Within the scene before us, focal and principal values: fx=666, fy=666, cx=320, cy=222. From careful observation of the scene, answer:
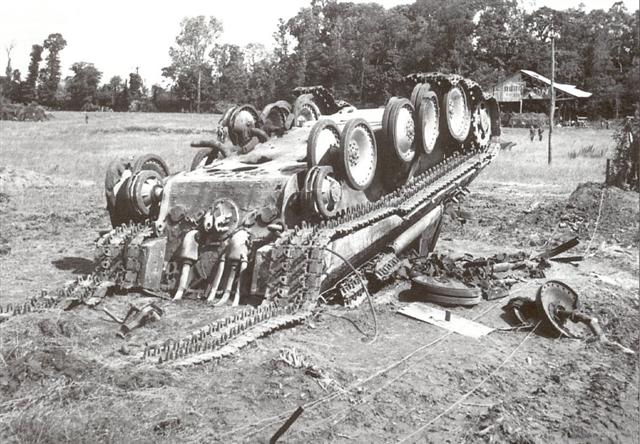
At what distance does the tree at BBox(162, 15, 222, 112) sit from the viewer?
29.8 meters

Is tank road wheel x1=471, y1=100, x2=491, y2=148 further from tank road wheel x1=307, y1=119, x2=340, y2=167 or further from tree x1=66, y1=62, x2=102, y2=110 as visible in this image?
tree x1=66, y1=62, x2=102, y2=110

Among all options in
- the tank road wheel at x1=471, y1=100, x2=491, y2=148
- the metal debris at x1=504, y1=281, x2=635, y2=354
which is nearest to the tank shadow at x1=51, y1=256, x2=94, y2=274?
the metal debris at x1=504, y1=281, x2=635, y2=354

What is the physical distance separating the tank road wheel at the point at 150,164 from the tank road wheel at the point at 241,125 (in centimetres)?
140

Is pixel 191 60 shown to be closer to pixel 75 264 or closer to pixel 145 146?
pixel 145 146

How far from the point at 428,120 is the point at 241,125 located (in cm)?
330

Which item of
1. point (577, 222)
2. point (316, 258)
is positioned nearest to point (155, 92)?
point (577, 222)

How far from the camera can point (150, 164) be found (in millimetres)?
11016

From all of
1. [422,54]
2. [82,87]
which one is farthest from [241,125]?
[82,87]

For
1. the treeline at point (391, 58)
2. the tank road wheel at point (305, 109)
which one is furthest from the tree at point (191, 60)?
the tank road wheel at point (305, 109)

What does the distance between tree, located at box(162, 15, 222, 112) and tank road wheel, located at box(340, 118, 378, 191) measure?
20015 millimetres

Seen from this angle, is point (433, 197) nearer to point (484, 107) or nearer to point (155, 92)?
point (484, 107)

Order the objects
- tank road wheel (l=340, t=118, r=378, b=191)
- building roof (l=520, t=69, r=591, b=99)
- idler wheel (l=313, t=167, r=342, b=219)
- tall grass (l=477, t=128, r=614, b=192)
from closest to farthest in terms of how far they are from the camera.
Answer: idler wheel (l=313, t=167, r=342, b=219)
tank road wheel (l=340, t=118, r=378, b=191)
tall grass (l=477, t=128, r=614, b=192)
building roof (l=520, t=69, r=591, b=99)

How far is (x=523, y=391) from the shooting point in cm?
675

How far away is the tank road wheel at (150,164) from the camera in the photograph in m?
10.7
